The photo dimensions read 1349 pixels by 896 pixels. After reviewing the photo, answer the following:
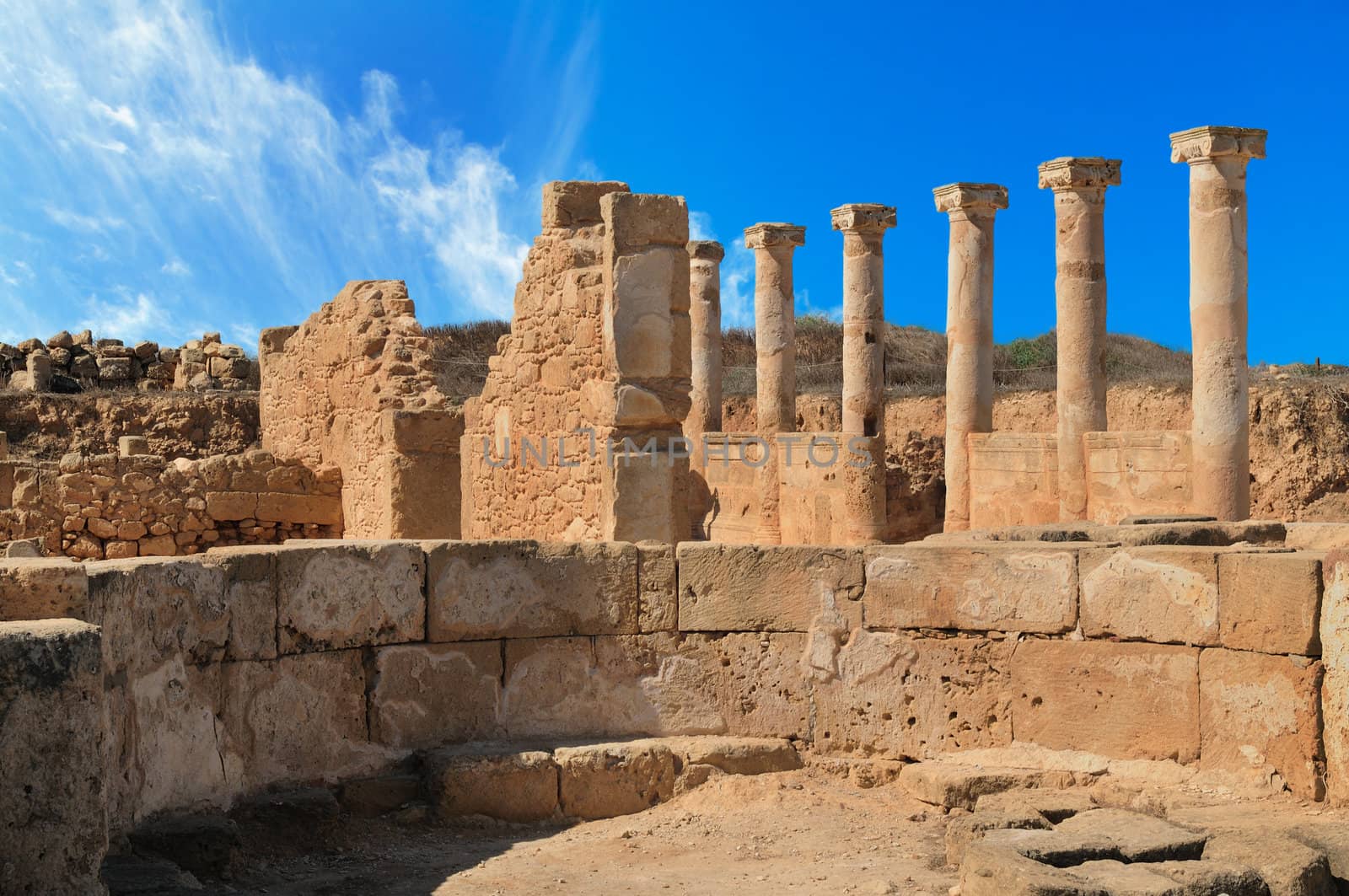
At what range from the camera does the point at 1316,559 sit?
5.77 metres

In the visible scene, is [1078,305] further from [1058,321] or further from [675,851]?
[675,851]

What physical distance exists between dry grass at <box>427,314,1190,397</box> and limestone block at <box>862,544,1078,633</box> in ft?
57.8

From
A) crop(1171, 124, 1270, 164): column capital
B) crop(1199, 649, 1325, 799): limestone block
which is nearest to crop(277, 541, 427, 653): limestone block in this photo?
crop(1199, 649, 1325, 799): limestone block

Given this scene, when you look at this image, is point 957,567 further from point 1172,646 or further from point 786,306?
point 786,306

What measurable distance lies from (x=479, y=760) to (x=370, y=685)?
0.64 metres

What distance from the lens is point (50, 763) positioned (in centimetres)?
409

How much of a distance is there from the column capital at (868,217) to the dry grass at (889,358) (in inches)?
222

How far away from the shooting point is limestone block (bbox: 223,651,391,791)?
235 inches

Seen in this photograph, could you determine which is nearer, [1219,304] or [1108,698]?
Result: [1108,698]

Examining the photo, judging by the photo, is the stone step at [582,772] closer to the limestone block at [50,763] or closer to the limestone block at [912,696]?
the limestone block at [912,696]

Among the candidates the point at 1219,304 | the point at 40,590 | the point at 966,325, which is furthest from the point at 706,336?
the point at 40,590

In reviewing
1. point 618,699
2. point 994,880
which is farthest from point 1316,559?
point 618,699

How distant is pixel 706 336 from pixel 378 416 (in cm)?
1089

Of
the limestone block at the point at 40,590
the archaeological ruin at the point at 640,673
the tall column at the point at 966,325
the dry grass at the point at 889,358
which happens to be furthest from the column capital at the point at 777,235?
the limestone block at the point at 40,590
